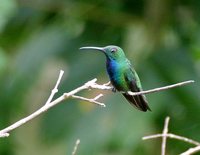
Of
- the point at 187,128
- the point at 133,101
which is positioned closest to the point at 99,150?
the point at 187,128

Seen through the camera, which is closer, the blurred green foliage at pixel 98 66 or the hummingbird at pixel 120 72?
the hummingbird at pixel 120 72

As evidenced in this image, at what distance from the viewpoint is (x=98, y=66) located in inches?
214

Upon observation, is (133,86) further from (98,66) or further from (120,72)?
(98,66)

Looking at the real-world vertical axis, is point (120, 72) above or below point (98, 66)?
above

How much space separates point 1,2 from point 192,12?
5.26ft

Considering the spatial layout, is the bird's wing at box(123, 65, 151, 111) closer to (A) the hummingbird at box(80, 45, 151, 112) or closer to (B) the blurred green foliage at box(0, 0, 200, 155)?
(A) the hummingbird at box(80, 45, 151, 112)

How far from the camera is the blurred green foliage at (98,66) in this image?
518 cm

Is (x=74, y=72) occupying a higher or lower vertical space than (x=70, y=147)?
higher

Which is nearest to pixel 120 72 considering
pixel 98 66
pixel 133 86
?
pixel 133 86

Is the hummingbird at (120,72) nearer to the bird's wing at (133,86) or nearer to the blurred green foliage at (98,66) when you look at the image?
the bird's wing at (133,86)

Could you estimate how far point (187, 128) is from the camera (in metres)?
5.12

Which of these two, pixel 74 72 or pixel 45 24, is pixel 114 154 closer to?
pixel 74 72

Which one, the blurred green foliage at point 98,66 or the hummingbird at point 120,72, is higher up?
the hummingbird at point 120,72

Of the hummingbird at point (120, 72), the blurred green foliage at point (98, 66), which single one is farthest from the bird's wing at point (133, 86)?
the blurred green foliage at point (98, 66)
